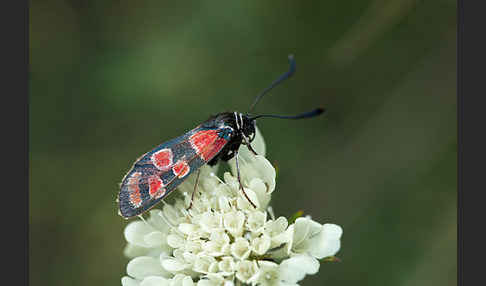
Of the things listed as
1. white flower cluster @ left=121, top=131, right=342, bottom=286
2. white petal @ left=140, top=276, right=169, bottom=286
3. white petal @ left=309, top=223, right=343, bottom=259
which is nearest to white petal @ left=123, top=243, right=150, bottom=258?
white flower cluster @ left=121, top=131, right=342, bottom=286

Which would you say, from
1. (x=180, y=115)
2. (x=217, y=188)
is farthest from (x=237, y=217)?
(x=180, y=115)

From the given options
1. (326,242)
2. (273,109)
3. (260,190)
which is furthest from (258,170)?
(273,109)

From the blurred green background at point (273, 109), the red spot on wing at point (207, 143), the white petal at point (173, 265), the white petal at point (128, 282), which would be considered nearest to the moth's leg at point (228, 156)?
the red spot on wing at point (207, 143)
